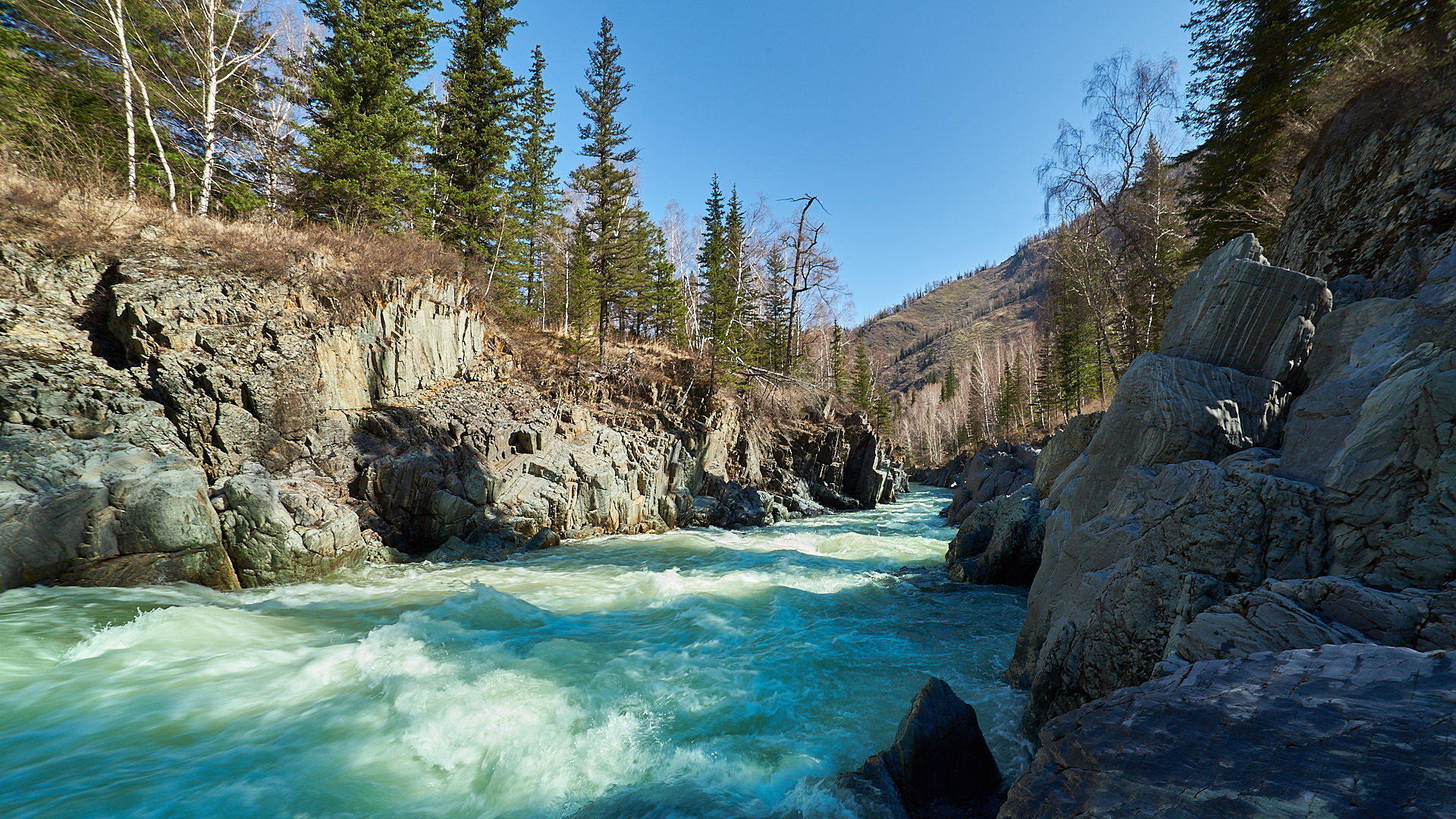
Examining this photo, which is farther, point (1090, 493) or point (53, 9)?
point (53, 9)

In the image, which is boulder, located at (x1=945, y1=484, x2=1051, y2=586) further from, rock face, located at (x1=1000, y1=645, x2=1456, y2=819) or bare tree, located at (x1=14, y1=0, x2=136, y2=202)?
bare tree, located at (x1=14, y1=0, x2=136, y2=202)

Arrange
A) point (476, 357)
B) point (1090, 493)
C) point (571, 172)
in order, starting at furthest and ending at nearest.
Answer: point (571, 172)
point (476, 357)
point (1090, 493)

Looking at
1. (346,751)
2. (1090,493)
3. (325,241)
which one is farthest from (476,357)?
(1090,493)

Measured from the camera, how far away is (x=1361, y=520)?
11.9 feet

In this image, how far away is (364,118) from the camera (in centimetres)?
1672

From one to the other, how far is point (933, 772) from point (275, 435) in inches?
567

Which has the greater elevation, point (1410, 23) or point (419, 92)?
point (419, 92)

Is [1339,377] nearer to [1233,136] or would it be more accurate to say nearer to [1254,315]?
[1254,315]

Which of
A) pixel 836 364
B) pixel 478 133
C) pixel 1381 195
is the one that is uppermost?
pixel 478 133

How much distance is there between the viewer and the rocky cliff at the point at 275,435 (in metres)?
8.14

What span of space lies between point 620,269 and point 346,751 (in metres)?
21.3

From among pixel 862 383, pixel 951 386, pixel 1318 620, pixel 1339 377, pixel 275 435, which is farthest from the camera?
pixel 951 386

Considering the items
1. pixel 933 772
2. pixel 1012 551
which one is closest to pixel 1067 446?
pixel 1012 551

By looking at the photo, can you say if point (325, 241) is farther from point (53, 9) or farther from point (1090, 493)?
point (1090, 493)
